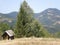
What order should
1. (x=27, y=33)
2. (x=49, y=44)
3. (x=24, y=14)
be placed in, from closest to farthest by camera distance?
1. (x=49, y=44)
2. (x=27, y=33)
3. (x=24, y=14)

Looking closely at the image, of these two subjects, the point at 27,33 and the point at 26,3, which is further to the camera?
the point at 26,3

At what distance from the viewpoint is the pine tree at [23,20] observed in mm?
54781

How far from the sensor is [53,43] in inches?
590

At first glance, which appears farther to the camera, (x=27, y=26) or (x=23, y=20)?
(x=23, y=20)

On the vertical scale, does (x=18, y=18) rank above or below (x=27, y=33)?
above

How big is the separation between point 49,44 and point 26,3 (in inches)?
1823

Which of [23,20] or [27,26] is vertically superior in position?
[23,20]

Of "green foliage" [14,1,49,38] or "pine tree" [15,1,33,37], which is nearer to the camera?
"green foliage" [14,1,49,38]

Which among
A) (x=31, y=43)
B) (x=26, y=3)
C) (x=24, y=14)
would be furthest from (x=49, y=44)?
(x=26, y=3)

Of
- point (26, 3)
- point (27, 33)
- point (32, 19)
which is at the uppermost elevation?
point (26, 3)

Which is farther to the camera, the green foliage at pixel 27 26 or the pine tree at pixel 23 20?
the pine tree at pixel 23 20

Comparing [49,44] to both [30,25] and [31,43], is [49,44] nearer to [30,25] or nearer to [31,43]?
[31,43]

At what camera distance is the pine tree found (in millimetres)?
54781

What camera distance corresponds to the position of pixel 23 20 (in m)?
55.7
